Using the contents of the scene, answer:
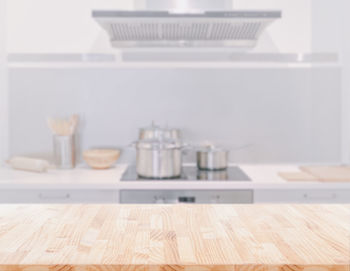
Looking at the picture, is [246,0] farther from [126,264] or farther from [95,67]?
[126,264]

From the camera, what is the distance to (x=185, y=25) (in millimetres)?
2953

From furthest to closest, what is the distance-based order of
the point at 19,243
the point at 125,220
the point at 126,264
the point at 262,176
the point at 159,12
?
the point at 262,176, the point at 159,12, the point at 125,220, the point at 19,243, the point at 126,264

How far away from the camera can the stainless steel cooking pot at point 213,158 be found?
310cm

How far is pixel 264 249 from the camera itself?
1194 millimetres

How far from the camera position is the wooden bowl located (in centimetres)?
317

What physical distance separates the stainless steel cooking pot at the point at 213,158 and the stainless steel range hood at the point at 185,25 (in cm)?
74

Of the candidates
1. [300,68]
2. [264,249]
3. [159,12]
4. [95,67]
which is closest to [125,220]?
[264,249]

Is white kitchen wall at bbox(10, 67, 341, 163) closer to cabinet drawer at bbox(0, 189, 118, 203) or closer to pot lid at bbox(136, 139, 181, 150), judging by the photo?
pot lid at bbox(136, 139, 181, 150)

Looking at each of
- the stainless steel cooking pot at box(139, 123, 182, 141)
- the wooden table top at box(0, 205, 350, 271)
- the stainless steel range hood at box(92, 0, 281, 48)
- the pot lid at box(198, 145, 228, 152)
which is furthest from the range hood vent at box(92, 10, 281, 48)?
the wooden table top at box(0, 205, 350, 271)

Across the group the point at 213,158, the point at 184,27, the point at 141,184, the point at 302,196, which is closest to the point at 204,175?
the point at 213,158

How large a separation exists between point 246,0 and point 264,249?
8.47ft

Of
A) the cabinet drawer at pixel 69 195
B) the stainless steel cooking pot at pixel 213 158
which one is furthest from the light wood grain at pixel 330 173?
the cabinet drawer at pixel 69 195

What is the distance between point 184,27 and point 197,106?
28.1 inches

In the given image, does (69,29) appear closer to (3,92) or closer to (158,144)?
(3,92)
